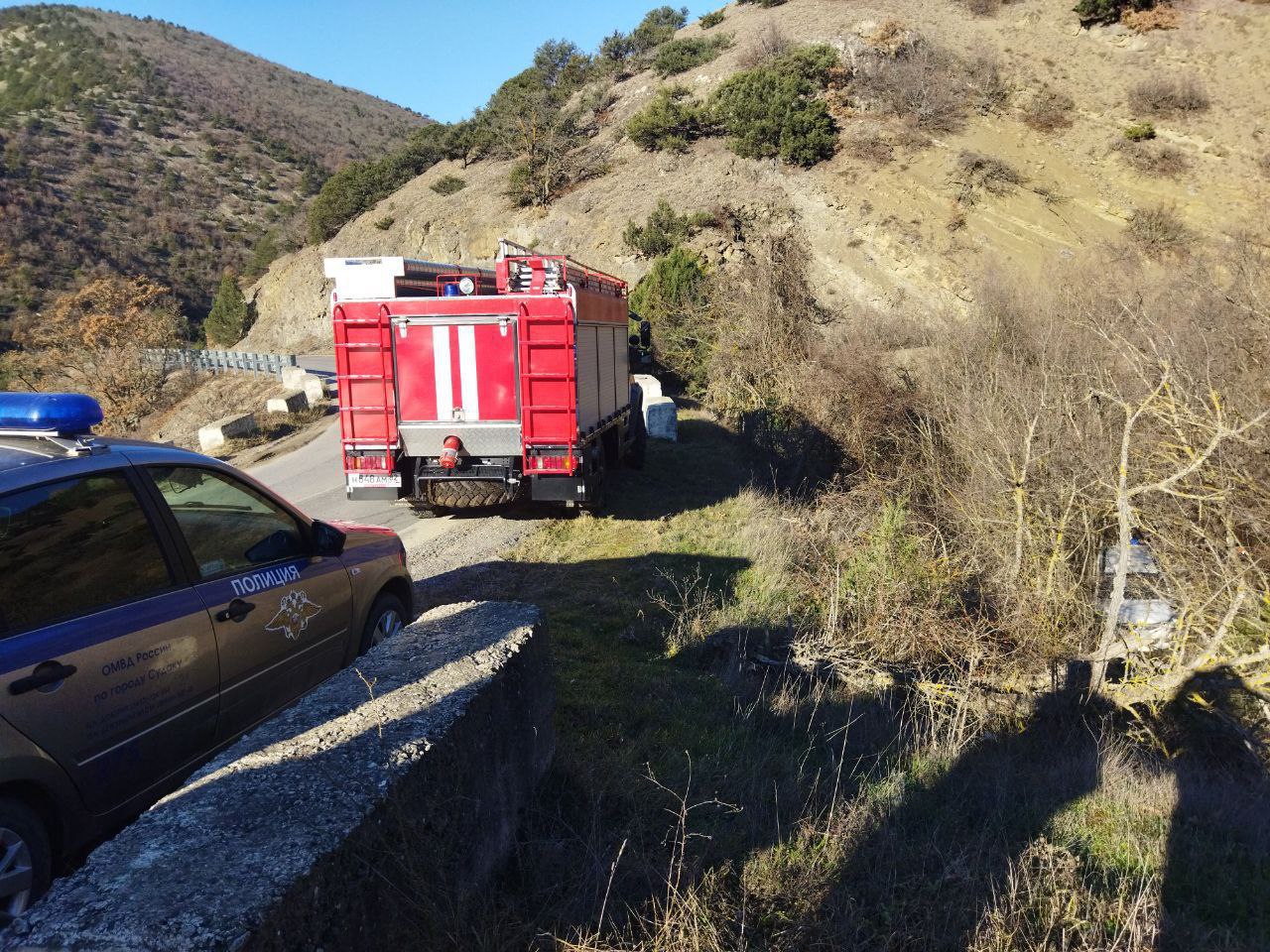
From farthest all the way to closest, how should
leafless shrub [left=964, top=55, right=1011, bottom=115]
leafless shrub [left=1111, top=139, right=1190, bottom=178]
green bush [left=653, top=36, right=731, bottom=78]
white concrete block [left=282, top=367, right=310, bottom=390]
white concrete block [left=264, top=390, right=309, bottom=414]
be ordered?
green bush [left=653, top=36, right=731, bottom=78] → leafless shrub [left=964, top=55, right=1011, bottom=115] → leafless shrub [left=1111, top=139, right=1190, bottom=178] → white concrete block [left=282, top=367, right=310, bottom=390] → white concrete block [left=264, top=390, right=309, bottom=414]

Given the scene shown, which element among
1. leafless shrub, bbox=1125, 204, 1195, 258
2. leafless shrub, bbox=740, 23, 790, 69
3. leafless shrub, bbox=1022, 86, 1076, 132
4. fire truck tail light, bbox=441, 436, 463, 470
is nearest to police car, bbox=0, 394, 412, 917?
fire truck tail light, bbox=441, 436, 463, 470

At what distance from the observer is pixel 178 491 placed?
3551 millimetres

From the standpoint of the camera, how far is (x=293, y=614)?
399 cm

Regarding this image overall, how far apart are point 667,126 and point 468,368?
96.3 ft

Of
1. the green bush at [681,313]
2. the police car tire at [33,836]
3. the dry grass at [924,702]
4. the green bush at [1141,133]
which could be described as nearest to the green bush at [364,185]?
the green bush at [681,313]

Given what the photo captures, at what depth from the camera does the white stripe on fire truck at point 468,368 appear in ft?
28.6

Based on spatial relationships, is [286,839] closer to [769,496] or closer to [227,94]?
[769,496]

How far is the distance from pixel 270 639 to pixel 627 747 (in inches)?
74.8

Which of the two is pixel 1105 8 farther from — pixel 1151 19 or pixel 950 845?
pixel 950 845

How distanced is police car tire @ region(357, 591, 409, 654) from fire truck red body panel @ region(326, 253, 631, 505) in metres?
3.78

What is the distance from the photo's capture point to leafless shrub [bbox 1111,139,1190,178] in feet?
90.5

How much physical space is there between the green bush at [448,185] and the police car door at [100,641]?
41.0 meters

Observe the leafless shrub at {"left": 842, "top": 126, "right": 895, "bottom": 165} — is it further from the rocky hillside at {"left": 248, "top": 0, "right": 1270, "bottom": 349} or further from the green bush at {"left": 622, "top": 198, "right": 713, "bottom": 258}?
the green bush at {"left": 622, "top": 198, "right": 713, "bottom": 258}

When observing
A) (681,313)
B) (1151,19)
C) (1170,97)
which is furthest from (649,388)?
(1151,19)
